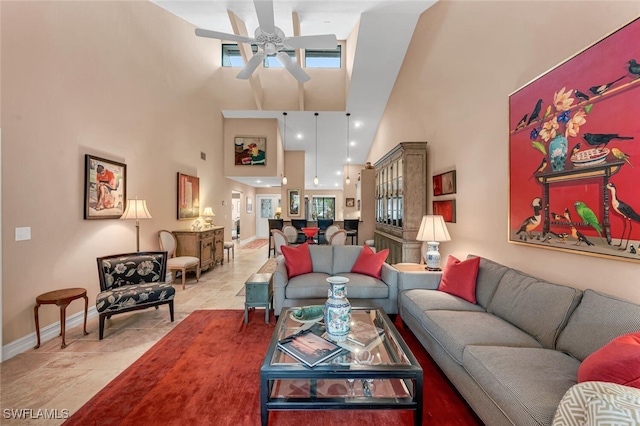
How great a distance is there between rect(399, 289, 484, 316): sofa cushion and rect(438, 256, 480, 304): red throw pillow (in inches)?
2.3

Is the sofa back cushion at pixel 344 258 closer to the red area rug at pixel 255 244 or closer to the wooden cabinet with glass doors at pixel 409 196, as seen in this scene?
the wooden cabinet with glass doors at pixel 409 196

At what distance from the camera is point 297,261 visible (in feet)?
10.6

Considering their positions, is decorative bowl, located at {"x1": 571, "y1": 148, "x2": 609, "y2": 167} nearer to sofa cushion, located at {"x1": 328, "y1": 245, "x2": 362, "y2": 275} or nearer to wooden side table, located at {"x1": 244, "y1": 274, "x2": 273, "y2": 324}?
sofa cushion, located at {"x1": 328, "y1": 245, "x2": 362, "y2": 275}

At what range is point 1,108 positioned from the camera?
2.21 metres

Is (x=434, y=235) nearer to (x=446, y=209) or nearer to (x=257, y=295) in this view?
(x=446, y=209)

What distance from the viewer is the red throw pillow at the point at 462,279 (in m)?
2.38

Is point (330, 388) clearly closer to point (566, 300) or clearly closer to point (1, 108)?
point (566, 300)

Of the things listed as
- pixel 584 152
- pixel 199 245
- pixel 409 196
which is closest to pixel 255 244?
pixel 199 245

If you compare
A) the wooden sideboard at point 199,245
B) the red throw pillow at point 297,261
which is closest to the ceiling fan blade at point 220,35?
the red throw pillow at point 297,261

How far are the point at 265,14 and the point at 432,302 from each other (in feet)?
12.3

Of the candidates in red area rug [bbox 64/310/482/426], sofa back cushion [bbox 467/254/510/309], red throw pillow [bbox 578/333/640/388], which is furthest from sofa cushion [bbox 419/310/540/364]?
red throw pillow [bbox 578/333/640/388]

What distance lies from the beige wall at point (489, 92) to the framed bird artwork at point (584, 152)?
12 centimetres

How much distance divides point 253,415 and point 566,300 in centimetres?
213

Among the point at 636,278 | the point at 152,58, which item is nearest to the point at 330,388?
the point at 636,278
